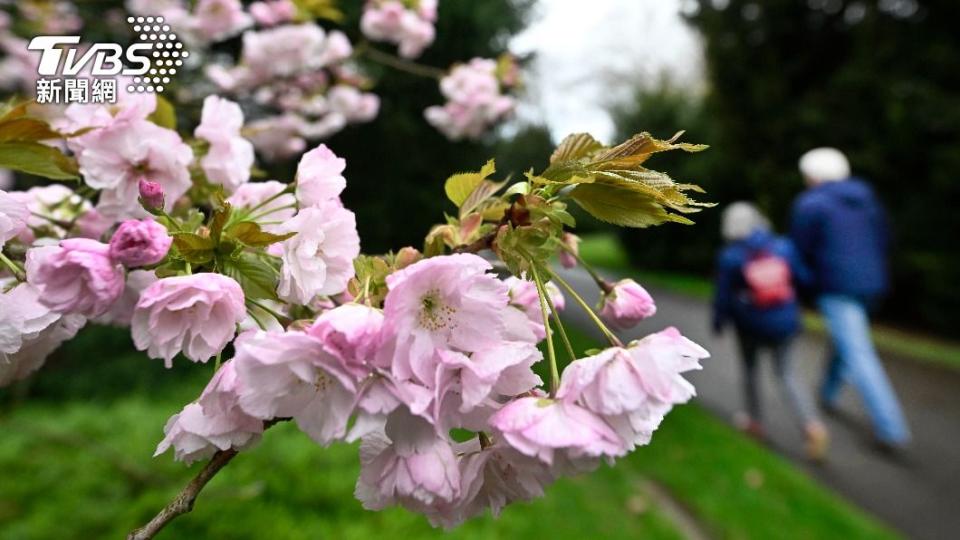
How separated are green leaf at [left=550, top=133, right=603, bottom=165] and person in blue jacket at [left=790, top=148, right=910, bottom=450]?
13.0 ft

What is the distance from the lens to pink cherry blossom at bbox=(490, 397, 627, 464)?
563 millimetres

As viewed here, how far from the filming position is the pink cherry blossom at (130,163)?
33.4 inches

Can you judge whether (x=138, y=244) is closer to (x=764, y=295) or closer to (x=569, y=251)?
(x=569, y=251)

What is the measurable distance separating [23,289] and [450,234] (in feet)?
1.29

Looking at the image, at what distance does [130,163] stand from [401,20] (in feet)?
5.87

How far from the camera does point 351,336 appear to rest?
1.74ft

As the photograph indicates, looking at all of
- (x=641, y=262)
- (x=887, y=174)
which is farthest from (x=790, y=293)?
(x=641, y=262)

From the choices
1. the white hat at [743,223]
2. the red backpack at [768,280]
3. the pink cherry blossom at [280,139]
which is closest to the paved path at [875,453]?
the red backpack at [768,280]

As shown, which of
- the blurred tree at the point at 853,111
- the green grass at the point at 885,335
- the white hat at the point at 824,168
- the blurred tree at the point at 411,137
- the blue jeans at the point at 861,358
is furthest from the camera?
the blurred tree at the point at 853,111

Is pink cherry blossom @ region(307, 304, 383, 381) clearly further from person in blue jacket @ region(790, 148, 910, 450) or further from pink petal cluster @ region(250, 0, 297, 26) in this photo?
person in blue jacket @ region(790, 148, 910, 450)

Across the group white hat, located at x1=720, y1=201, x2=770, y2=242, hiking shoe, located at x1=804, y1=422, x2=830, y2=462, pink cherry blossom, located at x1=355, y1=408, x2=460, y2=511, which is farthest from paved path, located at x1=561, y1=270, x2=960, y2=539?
white hat, located at x1=720, y1=201, x2=770, y2=242

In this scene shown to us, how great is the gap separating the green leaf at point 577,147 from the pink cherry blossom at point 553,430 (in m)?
0.22

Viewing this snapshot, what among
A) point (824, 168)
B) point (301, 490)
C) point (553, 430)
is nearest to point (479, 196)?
point (553, 430)

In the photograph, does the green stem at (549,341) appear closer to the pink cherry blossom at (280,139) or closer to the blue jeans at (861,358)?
the pink cherry blossom at (280,139)
